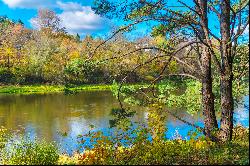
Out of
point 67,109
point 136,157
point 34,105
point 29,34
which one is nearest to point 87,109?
point 67,109

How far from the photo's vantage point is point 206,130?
11.5m

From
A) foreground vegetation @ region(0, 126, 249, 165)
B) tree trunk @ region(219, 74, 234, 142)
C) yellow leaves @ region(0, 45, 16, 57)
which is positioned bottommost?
foreground vegetation @ region(0, 126, 249, 165)

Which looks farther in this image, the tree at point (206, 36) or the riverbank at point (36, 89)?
the riverbank at point (36, 89)

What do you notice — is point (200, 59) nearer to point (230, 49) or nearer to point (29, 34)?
point (230, 49)

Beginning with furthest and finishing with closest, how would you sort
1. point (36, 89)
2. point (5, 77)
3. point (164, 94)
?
1. point (5, 77)
2. point (36, 89)
3. point (164, 94)

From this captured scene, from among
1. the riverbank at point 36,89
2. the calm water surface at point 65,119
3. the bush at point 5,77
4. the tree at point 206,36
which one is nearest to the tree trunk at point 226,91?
the tree at point 206,36

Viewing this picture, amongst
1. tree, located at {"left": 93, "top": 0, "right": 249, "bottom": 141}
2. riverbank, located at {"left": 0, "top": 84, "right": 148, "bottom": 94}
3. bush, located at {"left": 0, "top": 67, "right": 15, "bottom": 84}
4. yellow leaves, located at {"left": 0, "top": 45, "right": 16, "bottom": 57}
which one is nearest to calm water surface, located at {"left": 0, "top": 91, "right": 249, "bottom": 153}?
tree, located at {"left": 93, "top": 0, "right": 249, "bottom": 141}

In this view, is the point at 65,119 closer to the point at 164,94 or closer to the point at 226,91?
the point at 164,94

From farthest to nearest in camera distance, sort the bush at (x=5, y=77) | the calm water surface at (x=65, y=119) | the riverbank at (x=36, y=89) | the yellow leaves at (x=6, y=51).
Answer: the yellow leaves at (x=6, y=51) < the bush at (x=5, y=77) < the riverbank at (x=36, y=89) < the calm water surface at (x=65, y=119)

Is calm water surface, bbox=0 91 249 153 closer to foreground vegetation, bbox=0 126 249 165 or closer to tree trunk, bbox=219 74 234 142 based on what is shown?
tree trunk, bbox=219 74 234 142

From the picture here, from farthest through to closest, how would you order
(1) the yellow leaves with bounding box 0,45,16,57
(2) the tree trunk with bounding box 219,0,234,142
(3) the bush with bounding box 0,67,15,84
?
(1) the yellow leaves with bounding box 0,45,16,57, (3) the bush with bounding box 0,67,15,84, (2) the tree trunk with bounding box 219,0,234,142

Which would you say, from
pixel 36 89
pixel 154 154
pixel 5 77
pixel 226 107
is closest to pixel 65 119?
pixel 226 107

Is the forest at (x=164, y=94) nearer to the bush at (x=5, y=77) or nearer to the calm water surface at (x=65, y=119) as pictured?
the calm water surface at (x=65, y=119)

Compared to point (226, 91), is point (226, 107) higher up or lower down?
lower down
